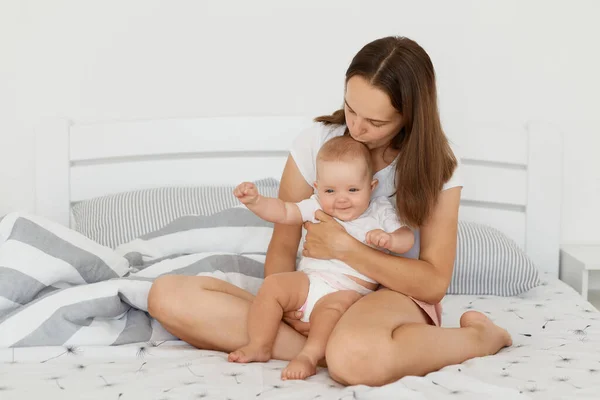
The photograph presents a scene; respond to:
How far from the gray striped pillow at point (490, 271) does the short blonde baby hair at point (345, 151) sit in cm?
66

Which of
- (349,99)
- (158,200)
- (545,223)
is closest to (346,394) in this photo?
(349,99)

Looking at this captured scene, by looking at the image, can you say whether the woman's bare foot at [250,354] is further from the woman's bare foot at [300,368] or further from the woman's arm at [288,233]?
the woman's arm at [288,233]

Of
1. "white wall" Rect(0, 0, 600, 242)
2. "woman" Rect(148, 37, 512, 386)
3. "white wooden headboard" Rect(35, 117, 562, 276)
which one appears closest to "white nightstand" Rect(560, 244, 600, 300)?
"white wooden headboard" Rect(35, 117, 562, 276)

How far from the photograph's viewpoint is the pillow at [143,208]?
214 cm

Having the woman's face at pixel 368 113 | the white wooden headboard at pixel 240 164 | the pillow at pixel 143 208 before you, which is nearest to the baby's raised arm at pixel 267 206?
the woman's face at pixel 368 113

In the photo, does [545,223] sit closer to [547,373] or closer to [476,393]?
[547,373]

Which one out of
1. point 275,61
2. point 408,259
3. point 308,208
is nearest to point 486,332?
point 408,259

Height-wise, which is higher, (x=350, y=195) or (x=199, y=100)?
(x=199, y=100)

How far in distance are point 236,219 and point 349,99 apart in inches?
27.7

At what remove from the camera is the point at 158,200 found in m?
2.22

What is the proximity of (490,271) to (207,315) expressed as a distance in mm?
914

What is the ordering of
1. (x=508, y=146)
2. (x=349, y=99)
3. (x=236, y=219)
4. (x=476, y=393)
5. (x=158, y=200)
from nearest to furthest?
(x=476, y=393) < (x=349, y=99) < (x=236, y=219) < (x=158, y=200) < (x=508, y=146)

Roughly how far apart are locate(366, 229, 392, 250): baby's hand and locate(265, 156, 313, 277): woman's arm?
0.23m

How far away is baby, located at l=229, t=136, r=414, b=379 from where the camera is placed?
147 cm
